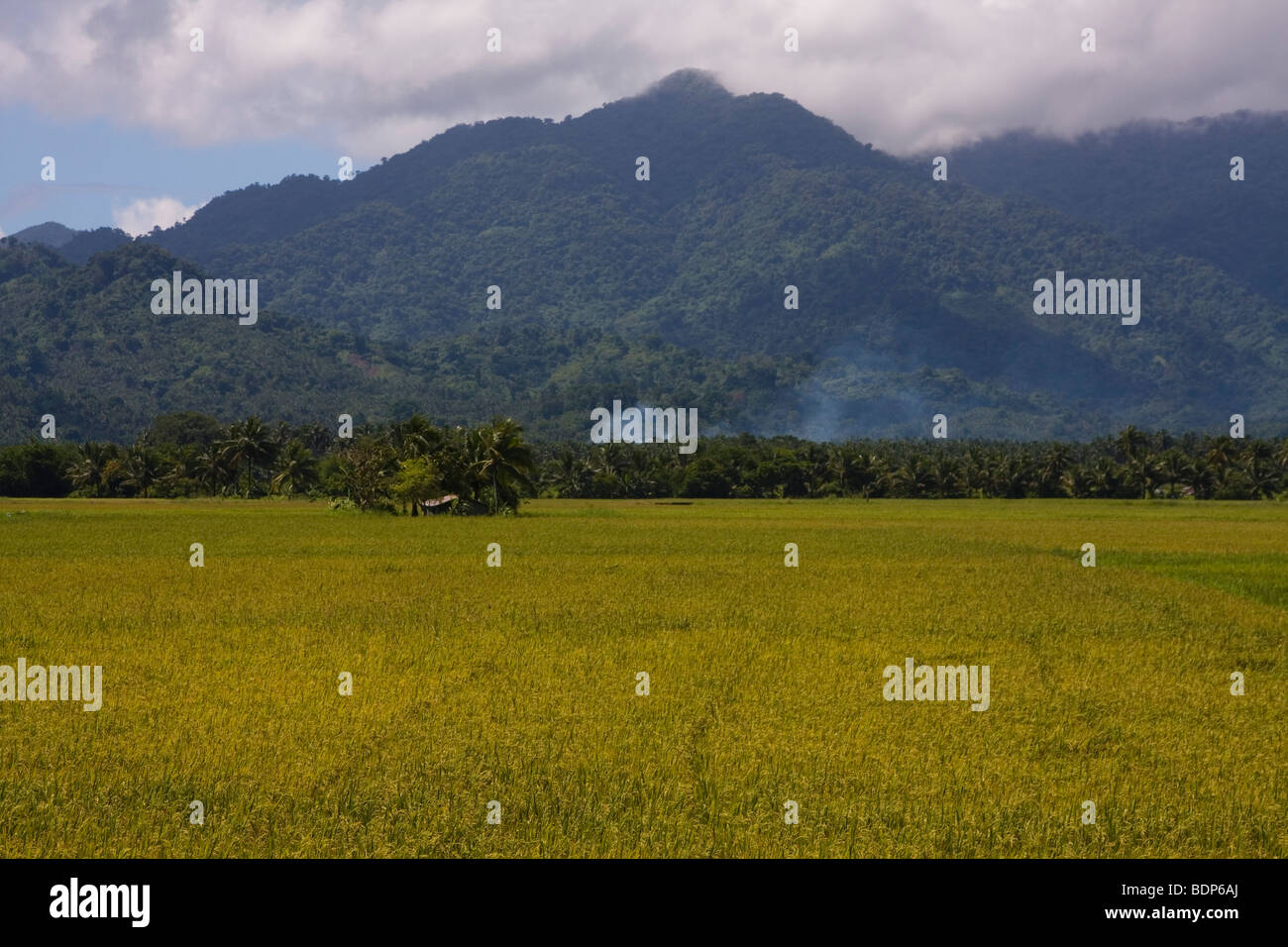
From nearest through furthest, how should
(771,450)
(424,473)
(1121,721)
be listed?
(1121,721) < (424,473) < (771,450)

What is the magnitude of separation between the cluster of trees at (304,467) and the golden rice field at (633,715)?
37227mm

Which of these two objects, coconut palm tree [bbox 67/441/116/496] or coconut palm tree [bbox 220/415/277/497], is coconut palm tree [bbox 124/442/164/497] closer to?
coconut palm tree [bbox 67/441/116/496]

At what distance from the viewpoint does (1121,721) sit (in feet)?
56.7

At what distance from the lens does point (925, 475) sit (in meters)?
129

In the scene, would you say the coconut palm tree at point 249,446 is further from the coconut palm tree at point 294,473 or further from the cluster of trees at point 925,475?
the cluster of trees at point 925,475

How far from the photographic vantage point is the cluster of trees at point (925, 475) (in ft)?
413

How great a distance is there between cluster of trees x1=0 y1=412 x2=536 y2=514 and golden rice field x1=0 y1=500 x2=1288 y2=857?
37.2 metres

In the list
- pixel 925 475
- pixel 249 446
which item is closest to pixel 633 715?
pixel 249 446

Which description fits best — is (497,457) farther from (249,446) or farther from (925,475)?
(925,475)

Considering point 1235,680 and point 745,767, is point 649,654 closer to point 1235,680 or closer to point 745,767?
point 745,767

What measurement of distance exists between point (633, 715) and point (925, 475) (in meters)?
115

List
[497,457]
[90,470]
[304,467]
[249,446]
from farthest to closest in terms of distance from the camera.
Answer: [304,467] → [90,470] → [249,446] → [497,457]
